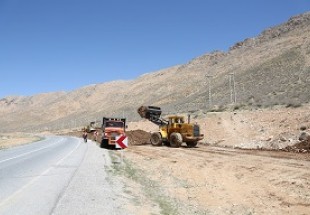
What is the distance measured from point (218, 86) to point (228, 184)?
72.6 metres

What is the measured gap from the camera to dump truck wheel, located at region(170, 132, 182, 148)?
3341 centimetres

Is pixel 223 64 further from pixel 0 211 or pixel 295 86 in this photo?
pixel 0 211

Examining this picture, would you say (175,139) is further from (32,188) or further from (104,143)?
(32,188)

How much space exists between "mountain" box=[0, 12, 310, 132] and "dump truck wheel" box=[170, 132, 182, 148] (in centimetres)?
1099

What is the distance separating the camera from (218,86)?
290 ft

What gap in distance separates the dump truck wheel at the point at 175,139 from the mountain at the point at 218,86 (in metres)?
11.0

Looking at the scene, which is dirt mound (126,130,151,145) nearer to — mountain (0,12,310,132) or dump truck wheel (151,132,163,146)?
mountain (0,12,310,132)

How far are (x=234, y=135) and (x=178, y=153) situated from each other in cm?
954

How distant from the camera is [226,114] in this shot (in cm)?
4406

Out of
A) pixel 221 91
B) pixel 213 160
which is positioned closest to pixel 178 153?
pixel 213 160

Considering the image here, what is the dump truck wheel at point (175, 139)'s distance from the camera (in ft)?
110

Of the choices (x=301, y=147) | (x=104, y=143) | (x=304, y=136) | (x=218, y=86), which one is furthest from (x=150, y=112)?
(x=218, y=86)

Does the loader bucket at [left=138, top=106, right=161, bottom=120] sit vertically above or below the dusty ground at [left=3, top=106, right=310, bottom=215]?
above

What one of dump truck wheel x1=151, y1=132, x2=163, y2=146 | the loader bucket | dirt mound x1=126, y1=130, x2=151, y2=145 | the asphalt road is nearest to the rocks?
dump truck wheel x1=151, y1=132, x2=163, y2=146
